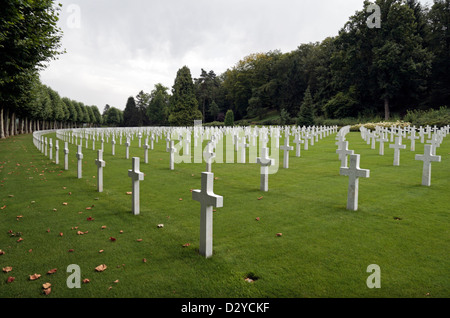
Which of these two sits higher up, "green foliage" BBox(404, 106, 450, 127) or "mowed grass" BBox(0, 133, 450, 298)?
"green foliage" BBox(404, 106, 450, 127)

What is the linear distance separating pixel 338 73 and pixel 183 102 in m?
30.0

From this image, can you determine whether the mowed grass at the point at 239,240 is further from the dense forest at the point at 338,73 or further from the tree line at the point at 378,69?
the tree line at the point at 378,69

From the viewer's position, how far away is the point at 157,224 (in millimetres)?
5570

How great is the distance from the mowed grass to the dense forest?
6993 mm

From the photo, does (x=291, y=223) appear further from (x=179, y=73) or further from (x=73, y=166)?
(x=179, y=73)

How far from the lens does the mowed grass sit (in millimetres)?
3455

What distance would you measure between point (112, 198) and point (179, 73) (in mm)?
61599

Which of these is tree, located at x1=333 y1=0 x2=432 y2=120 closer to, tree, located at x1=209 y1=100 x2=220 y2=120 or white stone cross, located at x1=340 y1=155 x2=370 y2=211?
tree, located at x1=209 y1=100 x2=220 y2=120

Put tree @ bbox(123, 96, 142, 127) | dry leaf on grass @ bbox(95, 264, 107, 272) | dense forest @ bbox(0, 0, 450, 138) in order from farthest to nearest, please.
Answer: tree @ bbox(123, 96, 142, 127) → dense forest @ bbox(0, 0, 450, 138) → dry leaf on grass @ bbox(95, 264, 107, 272)

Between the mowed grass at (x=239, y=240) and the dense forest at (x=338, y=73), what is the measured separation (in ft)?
22.9

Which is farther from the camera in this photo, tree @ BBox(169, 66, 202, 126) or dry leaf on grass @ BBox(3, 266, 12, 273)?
tree @ BBox(169, 66, 202, 126)

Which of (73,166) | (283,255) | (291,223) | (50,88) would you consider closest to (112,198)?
(291,223)

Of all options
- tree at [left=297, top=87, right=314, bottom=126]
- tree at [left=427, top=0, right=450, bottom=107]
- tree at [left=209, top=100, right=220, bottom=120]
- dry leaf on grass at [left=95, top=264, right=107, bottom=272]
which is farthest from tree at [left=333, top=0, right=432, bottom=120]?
dry leaf on grass at [left=95, top=264, right=107, bottom=272]

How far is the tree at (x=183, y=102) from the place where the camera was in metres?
63.6
